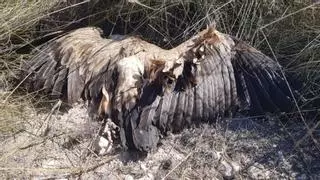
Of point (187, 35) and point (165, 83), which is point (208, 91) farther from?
point (187, 35)

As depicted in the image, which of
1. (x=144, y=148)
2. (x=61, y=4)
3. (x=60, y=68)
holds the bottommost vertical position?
(x=144, y=148)

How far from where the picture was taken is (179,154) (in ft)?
6.97

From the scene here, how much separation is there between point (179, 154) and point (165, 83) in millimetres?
294

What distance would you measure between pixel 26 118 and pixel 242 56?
95cm

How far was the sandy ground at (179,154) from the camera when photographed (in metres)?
2.05

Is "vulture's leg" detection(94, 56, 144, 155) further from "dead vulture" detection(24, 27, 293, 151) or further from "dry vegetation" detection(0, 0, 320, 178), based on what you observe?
"dry vegetation" detection(0, 0, 320, 178)

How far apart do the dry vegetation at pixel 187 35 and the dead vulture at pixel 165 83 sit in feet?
0.28

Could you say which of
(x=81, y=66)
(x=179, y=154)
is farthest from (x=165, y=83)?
(x=81, y=66)

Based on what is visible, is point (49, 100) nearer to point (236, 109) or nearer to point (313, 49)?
point (236, 109)

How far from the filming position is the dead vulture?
2.19m

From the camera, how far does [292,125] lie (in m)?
2.23

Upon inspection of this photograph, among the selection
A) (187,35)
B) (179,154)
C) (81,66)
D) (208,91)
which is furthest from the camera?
(187,35)

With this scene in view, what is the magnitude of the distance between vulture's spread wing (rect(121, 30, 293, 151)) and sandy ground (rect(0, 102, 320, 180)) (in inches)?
2.2

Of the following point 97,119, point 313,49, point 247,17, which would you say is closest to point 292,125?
point 313,49
